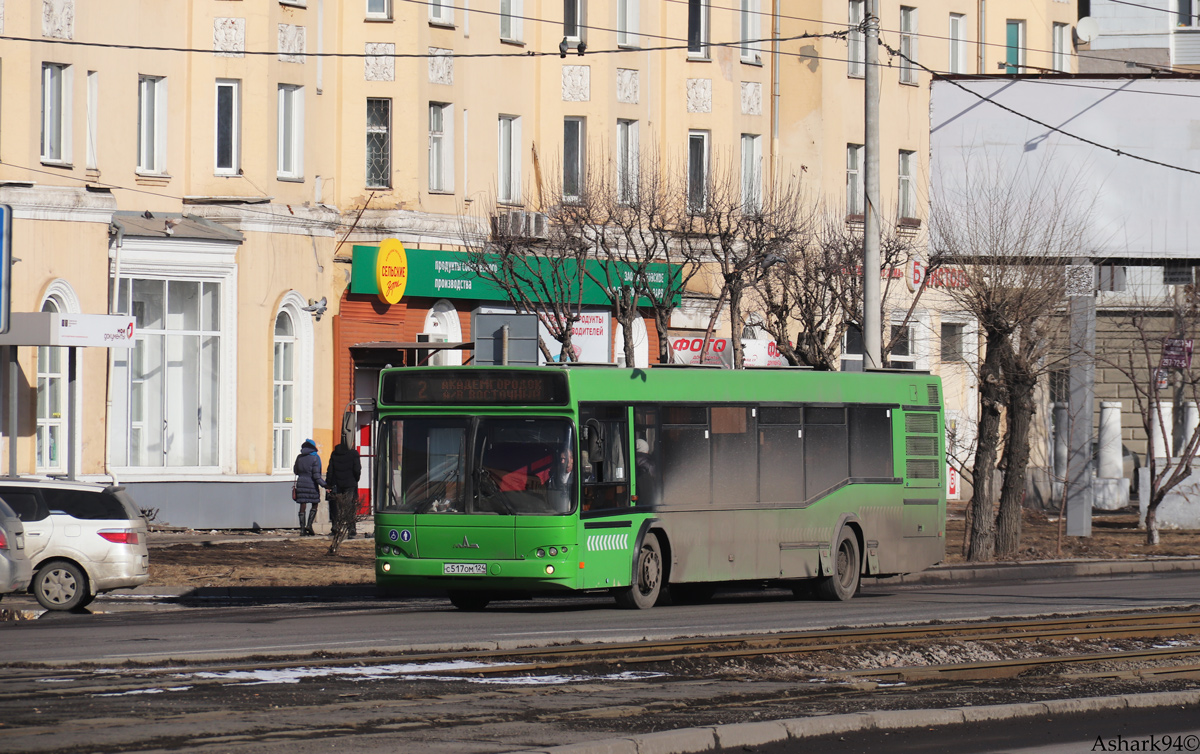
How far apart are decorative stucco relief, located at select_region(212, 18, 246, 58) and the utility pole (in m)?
12.7

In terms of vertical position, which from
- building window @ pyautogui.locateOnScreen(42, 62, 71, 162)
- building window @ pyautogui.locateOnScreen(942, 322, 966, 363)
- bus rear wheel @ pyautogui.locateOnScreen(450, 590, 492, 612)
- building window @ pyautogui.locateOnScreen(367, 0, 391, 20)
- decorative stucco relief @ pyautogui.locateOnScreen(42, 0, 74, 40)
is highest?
building window @ pyautogui.locateOnScreen(367, 0, 391, 20)

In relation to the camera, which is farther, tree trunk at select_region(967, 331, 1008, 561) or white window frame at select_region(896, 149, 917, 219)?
white window frame at select_region(896, 149, 917, 219)

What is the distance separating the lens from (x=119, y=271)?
105ft

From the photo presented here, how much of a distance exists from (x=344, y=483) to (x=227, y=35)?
10557 mm

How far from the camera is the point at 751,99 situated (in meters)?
42.7

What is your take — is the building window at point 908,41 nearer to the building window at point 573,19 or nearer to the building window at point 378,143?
the building window at point 573,19

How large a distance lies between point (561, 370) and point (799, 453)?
3.95 meters

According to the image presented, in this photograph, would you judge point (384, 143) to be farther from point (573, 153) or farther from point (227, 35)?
point (573, 153)

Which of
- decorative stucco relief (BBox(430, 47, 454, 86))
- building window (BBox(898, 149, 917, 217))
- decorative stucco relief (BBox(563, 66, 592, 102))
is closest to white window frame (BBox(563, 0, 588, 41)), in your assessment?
decorative stucco relief (BBox(563, 66, 592, 102))

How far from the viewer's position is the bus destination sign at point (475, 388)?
1853 cm

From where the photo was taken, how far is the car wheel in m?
19.7

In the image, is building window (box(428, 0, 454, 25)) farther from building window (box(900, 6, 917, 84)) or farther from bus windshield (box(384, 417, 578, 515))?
bus windshield (box(384, 417, 578, 515))

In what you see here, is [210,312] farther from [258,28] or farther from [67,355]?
[258,28]

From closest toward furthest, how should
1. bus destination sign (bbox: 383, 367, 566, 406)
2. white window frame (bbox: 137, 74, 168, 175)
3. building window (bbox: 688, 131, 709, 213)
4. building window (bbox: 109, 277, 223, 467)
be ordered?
1. bus destination sign (bbox: 383, 367, 566, 406)
2. building window (bbox: 109, 277, 223, 467)
3. white window frame (bbox: 137, 74, 168, 175)
4. building window (bbox: 688, 131, 709, 213)
